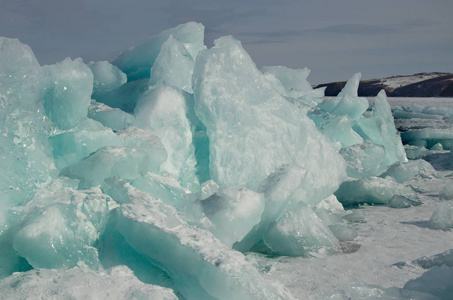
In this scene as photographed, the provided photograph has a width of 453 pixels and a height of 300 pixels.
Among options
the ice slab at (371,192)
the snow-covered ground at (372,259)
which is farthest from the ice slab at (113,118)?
the ice slab at (371,192)

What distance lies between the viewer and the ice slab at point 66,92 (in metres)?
3.57

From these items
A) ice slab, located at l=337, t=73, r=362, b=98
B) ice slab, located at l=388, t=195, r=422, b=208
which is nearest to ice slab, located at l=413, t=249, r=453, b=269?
ice slab, located at l=388, t=195, r=422, b=208

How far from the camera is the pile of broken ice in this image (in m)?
2.57

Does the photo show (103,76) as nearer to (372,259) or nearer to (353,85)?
(372,259)

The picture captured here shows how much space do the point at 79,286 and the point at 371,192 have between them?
329 cm

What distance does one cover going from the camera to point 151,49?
5.14 metres

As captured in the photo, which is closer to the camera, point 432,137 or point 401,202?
point 401,202

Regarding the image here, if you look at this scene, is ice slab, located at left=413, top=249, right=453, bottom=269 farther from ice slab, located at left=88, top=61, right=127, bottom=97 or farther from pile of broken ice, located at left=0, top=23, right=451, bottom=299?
ice slab, located at left=88, top=61, right=127, bottom=97

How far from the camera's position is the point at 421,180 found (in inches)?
239

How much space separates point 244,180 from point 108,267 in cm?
166

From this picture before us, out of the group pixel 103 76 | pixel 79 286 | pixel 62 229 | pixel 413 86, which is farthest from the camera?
pixel 413 86

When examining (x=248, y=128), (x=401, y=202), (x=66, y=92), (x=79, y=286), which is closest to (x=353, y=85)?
(x=401, y=202)

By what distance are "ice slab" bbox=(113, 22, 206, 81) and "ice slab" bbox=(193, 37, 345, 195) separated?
2.81 feet

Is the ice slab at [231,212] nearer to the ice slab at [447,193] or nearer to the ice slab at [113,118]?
the ice slab at [113,118]
